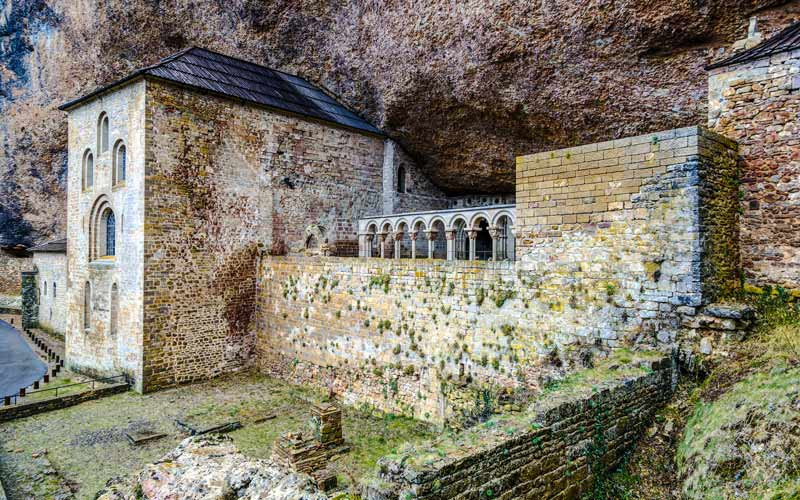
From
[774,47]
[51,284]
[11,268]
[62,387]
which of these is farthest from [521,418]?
[11,268]

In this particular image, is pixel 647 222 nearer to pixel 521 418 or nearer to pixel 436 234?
pixel 521 418

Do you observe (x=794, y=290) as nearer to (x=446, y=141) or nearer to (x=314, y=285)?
(x=314, y=285)

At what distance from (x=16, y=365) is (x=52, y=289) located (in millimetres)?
7482

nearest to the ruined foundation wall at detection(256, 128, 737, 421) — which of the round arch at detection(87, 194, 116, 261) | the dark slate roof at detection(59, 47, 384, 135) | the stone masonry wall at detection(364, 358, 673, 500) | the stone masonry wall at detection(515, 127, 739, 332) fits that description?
the stone masonry wall at detection(515, 127, 739, 332)

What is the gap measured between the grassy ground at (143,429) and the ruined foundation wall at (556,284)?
105 cm

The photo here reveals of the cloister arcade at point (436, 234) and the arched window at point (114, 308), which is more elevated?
the cloister arcade at point (436, 234)

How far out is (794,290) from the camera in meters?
6.89

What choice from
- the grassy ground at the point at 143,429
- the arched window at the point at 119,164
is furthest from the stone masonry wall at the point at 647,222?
the arched window at the point at 119,164

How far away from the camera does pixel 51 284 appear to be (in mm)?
23516

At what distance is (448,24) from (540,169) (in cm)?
734

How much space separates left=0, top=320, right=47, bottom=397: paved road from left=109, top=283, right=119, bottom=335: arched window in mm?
2881

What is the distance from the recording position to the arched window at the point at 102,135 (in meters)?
15.2

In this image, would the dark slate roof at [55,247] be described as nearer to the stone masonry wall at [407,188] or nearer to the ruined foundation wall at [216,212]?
the ruined foundation wall at [216,212]

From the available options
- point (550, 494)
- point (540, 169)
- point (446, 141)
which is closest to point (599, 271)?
point (540, 169)
